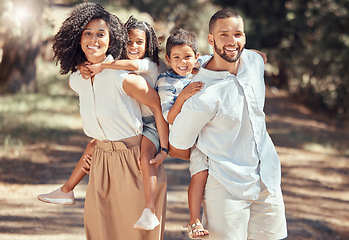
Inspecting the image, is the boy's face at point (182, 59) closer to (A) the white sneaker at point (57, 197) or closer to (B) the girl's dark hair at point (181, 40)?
(B) the girl's dark hair at point (181, 40)

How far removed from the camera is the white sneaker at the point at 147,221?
2.70m

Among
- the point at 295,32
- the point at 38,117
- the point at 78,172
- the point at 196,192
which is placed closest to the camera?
the point at 196,192

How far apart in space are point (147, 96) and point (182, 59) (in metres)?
0.30

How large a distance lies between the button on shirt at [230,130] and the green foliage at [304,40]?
9.55m

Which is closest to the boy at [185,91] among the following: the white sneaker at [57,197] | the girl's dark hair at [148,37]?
the girl's dark hair at [148,37]

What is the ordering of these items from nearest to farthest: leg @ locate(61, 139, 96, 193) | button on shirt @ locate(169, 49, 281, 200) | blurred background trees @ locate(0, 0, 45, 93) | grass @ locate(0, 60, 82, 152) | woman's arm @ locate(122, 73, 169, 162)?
button on shirt @ locate(169, 49, 281, 200)
woman's arm @ locate(122, 73, 169, 162)
leg @ locate(61, 139, 96, 193)
grass @ locate(0, 60, 82, 152)
blurred background trees @ locate(0, 0, 45, 93)

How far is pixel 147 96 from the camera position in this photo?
2.84 metres

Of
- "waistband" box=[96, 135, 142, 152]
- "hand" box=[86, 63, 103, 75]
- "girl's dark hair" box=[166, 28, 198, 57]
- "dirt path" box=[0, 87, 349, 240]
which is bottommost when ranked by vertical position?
"dirt path" box=[0, 87, 349, 240]

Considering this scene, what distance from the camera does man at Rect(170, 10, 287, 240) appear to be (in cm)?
262

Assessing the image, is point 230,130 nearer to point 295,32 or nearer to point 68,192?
point 68,192

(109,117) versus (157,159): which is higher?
(109,117)

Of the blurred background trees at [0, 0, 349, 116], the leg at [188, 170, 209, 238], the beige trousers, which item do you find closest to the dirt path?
the beige trousers

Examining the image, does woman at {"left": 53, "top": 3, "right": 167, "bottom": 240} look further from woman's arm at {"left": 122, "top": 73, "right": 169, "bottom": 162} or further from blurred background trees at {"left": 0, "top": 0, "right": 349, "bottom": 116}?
blurred background trees at {"left": 0, "top": 0, "right": 349, "bottom": 116}

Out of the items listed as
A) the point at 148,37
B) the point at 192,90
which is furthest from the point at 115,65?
the point at 192,90
